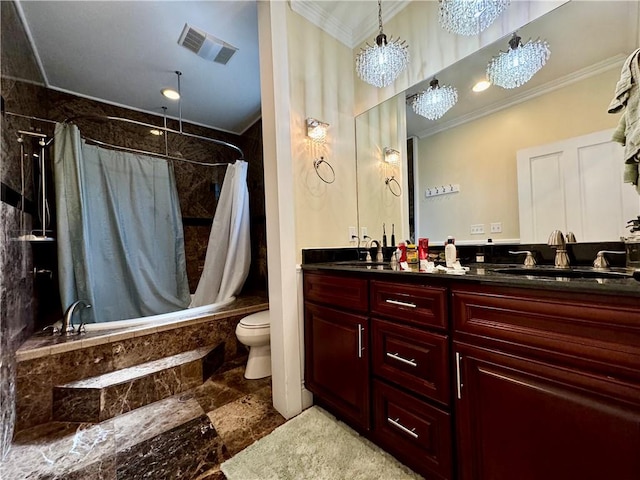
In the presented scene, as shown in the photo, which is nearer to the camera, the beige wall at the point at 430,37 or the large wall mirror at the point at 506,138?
the large wall mirror at the point at 506,138

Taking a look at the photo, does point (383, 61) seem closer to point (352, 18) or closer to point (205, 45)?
point (352, 18)

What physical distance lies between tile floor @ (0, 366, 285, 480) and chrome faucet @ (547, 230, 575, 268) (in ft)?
5.46

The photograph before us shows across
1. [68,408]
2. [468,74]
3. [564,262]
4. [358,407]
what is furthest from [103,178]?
[564,262]

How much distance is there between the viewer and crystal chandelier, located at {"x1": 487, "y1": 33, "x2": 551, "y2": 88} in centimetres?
124

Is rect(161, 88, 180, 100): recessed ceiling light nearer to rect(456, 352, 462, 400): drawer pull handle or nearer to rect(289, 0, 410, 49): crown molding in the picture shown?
rect(289, 0, 410, 49): crown molding

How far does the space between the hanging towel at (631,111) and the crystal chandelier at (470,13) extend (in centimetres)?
62

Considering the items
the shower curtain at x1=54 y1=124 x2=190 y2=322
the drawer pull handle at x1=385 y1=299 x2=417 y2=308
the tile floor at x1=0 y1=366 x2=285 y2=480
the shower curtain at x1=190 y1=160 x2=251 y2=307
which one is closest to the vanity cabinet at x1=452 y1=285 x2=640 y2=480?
the drawer pull handle at x1=385 y1=299 x2=417 y2=308

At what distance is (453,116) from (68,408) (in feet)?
9.53

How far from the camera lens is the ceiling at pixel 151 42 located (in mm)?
1713

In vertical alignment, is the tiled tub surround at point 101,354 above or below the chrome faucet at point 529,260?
below

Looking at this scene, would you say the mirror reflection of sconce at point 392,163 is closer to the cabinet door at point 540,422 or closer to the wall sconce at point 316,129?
the wall sconce at point 316,129

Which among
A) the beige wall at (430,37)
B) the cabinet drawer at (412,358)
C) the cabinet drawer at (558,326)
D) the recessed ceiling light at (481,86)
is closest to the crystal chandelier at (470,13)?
the beige wall at (430,37)

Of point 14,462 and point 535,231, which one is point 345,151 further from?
point 14,462

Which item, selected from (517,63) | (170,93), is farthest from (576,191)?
(170,93)
